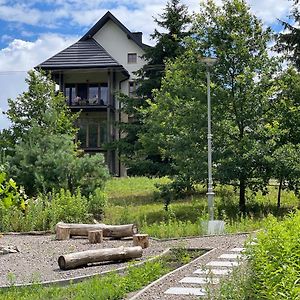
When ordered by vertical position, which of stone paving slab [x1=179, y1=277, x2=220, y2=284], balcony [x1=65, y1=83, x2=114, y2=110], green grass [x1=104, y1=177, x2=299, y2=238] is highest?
balcony [x1=65, y1=83, x2=114, y2=110]

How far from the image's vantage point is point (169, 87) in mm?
21984

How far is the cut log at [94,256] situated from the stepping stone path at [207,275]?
164cm

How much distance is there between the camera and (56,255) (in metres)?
11.2

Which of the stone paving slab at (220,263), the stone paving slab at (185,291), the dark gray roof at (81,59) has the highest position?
the dark gray roof at (81,59)

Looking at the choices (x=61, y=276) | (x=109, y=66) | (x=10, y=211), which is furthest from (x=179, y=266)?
(x=109, y=66)

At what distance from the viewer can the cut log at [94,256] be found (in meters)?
9.52

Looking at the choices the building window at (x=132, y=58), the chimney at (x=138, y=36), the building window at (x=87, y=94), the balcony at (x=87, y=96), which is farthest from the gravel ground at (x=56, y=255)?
the chimney at (x=138, y=36)

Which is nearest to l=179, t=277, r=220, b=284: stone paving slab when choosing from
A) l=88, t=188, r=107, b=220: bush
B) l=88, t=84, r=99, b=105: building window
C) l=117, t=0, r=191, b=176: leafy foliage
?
l=88, t=188, r=107, b=220: bush

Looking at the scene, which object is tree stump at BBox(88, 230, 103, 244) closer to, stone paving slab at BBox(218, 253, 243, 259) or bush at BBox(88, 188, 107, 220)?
stone paving slab at BBox(218, 253, 243, 259)

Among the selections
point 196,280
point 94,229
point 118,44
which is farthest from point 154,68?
point 196,280

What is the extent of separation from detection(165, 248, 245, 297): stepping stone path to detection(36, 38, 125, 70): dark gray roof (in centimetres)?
2650

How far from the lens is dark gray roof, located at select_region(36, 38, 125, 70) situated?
115 feet

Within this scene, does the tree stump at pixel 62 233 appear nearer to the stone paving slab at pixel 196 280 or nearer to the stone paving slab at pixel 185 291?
the stone paving slab at pixel 196 280

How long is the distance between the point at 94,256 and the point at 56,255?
1.73 metres
